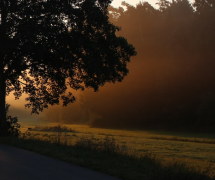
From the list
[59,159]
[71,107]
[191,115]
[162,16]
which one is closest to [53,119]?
[71,107]

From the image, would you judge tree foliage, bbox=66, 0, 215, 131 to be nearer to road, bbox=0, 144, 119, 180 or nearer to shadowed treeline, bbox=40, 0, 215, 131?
shadowed treeline, bbox=40, 0, 215, 131

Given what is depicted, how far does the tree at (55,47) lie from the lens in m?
21.1

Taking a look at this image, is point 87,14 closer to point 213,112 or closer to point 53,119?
point 213,112

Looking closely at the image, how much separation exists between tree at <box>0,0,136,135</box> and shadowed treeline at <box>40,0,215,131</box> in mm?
40202

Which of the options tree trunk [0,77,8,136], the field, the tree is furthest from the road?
tree trunk [0,77,8,136]

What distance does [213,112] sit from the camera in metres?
59.5

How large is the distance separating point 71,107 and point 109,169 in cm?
11897

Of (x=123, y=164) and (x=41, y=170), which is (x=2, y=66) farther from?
(x=41, y=170)

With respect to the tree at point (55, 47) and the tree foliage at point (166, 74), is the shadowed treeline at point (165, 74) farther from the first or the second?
the tree at point (55, 47)

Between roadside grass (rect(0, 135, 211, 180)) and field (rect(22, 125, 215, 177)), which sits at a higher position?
roadside grass (rect(0, 135, 211, 180))

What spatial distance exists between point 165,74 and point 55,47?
1936 inches

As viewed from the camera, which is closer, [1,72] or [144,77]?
[1,72]

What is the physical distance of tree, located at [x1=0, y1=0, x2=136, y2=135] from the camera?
21.1 meters

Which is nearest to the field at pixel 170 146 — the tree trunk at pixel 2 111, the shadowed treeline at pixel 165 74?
the tree trunk at pixel 2 111
